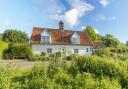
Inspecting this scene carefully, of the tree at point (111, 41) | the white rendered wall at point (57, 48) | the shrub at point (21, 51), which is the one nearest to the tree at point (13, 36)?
the tree at point (111, 41)

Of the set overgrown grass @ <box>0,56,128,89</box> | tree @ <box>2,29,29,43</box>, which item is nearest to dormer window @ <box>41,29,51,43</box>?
tree @ <box>2,29,29,43</box>

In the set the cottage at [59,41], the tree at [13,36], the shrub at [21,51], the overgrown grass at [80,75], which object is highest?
the tree at [13,36]

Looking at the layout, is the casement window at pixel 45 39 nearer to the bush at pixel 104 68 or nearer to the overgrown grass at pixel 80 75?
the overgrown grass at pixel 80 75

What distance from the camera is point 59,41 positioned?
41188mm

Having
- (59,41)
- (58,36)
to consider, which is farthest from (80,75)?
(58,36)

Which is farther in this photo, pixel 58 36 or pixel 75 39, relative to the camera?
pixel 58 36

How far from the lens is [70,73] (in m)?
12.4

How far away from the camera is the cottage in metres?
39.6

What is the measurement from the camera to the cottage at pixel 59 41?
39.6 metres

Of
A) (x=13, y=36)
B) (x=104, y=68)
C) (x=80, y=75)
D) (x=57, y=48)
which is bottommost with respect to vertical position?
(x=80, y=75)

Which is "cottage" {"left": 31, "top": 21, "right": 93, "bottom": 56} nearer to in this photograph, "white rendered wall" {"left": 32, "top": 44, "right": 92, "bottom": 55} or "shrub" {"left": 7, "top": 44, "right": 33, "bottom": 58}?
"white rendered wall" {"left": 32, "top": 44, "right": 92, "bottom": 55}

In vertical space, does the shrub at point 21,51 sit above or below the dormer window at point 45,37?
below

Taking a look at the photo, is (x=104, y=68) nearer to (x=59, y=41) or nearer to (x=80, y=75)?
(x=80, y=75)

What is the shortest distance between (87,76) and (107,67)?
1.42m
